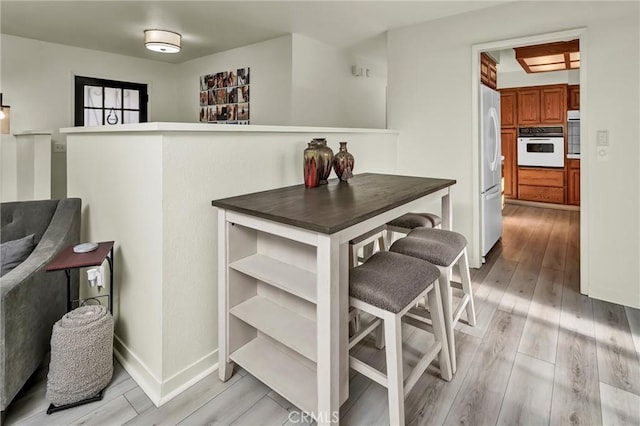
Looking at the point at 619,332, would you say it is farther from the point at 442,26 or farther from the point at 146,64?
the point at 146,64

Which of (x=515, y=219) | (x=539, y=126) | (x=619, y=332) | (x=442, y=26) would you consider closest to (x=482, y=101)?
(x=442, y=26)

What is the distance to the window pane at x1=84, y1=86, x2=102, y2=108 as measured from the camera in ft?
16.0

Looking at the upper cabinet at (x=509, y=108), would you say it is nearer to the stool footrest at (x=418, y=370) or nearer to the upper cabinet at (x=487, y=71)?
the upper cabinet at (x=487, y=71)

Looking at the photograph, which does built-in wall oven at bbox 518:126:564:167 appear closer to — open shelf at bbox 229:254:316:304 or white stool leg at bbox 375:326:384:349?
white stool leg at bbox 375:326:384:349

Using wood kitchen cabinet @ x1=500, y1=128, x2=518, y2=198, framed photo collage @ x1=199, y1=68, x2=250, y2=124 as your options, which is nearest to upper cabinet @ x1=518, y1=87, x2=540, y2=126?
wood kitchen cabinet @ x1=500, y1=128, x2=518, y2=198

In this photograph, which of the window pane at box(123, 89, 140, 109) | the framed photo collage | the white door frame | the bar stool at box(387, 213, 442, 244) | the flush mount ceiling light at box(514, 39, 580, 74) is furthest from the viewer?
the window pane at box(123, 89, 140, 109)

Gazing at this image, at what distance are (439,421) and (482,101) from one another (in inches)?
109

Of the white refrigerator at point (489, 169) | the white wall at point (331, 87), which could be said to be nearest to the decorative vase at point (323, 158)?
the white refrigerator at point (489, 169)

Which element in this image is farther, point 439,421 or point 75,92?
point 75,92

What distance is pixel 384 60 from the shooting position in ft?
17.0

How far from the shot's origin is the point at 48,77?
4.42 m

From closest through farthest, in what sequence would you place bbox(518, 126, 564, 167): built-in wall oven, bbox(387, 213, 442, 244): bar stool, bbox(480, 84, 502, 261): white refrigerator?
bbox(387, 213, 442, 244): bar stool
bbox(480, 84, 502, 261): white refrigerator
bbox(518, 126, 564, 167): built-in wall oven

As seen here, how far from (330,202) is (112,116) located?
4845 mm

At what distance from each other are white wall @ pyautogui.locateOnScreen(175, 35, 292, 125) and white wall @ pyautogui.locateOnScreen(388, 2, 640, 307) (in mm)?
1615
